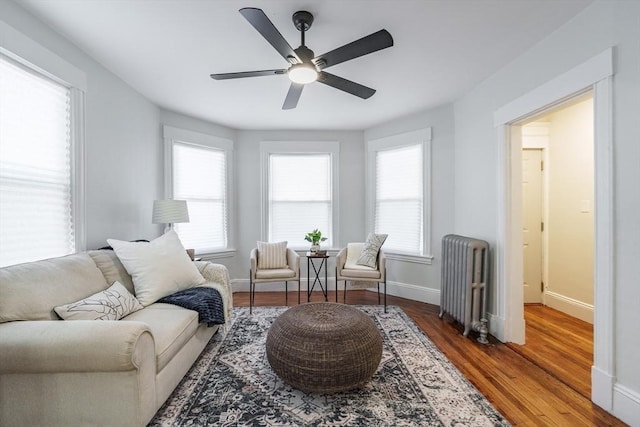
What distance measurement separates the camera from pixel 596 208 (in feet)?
6.24

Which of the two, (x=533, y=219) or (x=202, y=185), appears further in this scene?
(x=202, y=185)

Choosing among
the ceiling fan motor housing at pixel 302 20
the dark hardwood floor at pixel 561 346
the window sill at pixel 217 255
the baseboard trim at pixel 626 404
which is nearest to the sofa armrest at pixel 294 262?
the window sill at pixel 217 255

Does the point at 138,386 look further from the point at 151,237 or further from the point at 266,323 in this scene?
the point at 151,237

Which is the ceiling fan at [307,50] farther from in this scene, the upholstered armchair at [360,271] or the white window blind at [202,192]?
the upholstered armchair at [360,271]

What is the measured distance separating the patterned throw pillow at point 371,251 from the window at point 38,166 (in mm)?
3094

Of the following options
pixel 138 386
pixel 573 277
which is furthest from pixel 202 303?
pixel 573 277

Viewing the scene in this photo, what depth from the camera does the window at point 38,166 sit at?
1.96 meters

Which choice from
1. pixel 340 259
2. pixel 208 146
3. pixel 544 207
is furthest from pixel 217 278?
pixel 544 207

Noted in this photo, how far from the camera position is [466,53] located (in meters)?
2.51

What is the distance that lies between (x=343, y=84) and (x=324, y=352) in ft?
6.48

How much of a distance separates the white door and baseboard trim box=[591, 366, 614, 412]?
221 cm

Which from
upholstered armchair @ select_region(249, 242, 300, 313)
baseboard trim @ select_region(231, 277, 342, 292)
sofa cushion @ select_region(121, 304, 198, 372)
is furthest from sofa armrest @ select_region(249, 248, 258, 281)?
sofa cushion @ select_region(121, 304, 198, 372)

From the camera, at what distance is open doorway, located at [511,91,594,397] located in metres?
3.21

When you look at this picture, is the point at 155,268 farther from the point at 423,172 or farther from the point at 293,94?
the point at 423,172
